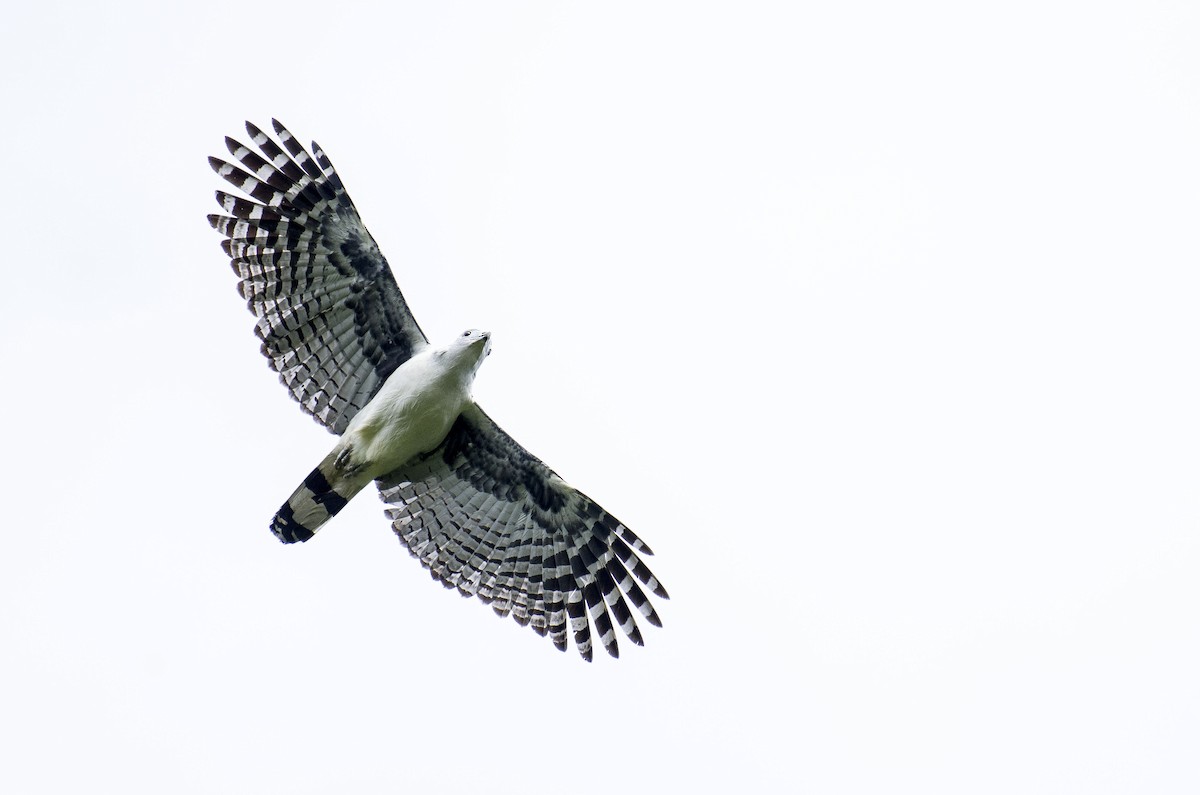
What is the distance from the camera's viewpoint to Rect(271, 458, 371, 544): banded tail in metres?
16.5

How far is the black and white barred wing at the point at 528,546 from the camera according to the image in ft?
56.5

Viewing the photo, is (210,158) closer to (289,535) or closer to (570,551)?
(289,535)

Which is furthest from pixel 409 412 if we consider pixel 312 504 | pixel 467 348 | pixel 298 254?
pixel 298 254

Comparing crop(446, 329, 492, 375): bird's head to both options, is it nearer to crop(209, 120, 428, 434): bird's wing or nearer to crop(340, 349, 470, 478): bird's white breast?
crop(340, 349, 470, 478): bird's white breast

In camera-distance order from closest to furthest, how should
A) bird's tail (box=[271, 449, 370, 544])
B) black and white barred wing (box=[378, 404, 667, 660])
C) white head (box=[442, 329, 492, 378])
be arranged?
white head (box=[442, 329, 492, 378]) < bird's tail (box=[271, 449, 370, 544]) < black and white barred wing (box=[378, 404, 667, 660])

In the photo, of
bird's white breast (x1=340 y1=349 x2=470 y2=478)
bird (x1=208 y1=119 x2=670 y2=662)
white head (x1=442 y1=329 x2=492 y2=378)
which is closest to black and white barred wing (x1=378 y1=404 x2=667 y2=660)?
bird (x1=208 y1=119 x2=670 y2=662)

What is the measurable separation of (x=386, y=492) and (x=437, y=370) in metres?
1.79

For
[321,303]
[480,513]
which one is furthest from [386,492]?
[321,303]

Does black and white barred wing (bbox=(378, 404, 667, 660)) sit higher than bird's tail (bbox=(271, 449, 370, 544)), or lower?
higher

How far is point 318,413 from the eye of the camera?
1672cm

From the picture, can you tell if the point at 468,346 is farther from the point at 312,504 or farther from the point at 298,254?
the point at 312,504

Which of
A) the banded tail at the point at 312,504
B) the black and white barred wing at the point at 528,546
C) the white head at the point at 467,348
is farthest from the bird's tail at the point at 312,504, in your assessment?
the white head at the point at 467,348

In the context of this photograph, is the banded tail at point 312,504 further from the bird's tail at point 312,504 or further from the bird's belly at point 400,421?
the bird's belly at point 400,421

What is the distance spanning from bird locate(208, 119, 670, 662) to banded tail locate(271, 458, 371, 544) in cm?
1
